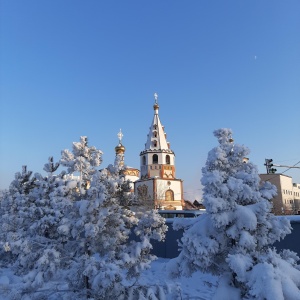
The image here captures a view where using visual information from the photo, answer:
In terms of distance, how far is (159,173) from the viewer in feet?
184

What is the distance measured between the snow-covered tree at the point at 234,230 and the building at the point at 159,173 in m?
46.1

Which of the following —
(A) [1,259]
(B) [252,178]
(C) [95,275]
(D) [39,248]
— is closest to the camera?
(B) [252,178]

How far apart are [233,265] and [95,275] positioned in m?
3.77

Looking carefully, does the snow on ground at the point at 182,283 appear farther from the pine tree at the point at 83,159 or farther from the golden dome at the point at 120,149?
the golden dome at the point at 120,149

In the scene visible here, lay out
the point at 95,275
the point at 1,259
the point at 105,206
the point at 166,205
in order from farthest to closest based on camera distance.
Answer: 1. the point at 166,205
2. the point at 1,259
3. the point at 105,206
4. the point at 95,275

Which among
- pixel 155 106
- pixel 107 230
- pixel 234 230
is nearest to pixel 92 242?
pixel 107 230

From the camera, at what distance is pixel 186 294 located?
11.4m

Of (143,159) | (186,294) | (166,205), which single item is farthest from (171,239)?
(143,159)

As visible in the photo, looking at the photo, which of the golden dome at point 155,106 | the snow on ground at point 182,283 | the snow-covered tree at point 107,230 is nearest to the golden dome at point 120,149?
the golden dome at point 155,106

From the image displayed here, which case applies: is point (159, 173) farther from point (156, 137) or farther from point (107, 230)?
point (107, 230)

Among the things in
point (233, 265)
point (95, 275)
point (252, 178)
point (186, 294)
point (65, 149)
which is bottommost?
point (186, 294)

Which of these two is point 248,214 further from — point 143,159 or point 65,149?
point 143,159

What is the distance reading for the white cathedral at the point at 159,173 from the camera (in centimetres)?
5416

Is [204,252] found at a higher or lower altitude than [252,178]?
lower
